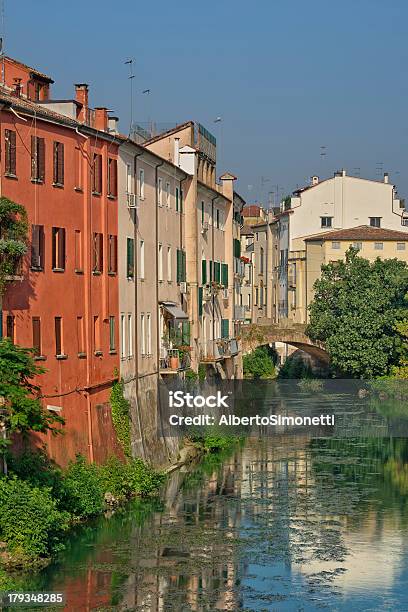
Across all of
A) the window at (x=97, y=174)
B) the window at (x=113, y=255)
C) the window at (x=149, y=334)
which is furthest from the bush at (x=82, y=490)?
the window at (x=149, y=334)

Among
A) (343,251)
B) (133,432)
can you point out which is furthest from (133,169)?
(343,251)

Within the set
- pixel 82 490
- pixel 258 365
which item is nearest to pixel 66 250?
pixel 82 490

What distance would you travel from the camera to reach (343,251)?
8688 cm

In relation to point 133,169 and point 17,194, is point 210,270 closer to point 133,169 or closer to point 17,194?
point 133,169

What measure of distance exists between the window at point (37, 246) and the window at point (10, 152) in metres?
1.79

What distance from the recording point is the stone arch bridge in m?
74.2

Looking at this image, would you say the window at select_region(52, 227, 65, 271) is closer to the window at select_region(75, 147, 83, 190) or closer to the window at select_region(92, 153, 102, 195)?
the window at select_region(75, 147, 83, 190)

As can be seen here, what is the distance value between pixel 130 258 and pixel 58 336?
23.9ft

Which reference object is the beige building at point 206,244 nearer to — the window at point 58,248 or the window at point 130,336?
the window at point 130,336

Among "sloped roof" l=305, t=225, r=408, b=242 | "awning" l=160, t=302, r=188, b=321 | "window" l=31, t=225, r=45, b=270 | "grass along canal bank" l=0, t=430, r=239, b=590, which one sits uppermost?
"sloped roof" l=305, t=225, r=408, b=242

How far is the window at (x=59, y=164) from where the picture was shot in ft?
116

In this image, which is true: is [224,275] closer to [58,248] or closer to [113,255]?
[113,255]

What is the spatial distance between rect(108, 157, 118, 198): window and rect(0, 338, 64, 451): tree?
9.75 meters

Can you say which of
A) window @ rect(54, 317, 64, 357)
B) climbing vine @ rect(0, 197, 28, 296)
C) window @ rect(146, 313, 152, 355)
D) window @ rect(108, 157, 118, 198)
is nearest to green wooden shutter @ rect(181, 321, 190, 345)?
window @ rect(146, 313, 152, 355)
